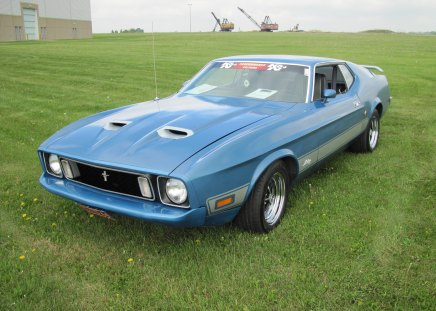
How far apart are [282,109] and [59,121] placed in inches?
191

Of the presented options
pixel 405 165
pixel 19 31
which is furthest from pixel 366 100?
pixel 19 31

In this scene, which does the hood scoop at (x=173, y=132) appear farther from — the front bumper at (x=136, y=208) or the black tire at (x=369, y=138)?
the black tire at (x=369, y=138)

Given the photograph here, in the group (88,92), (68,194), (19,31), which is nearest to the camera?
(68,194)

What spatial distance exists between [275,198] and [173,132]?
Result: 1023mm

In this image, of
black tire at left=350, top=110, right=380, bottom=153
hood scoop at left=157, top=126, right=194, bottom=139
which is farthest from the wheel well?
black tire at left=350, top=110, right=380, bottom=153

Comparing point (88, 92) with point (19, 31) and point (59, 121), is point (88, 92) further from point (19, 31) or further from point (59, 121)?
point (19, 31)

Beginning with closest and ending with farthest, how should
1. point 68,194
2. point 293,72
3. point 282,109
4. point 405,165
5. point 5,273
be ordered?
point 5,273 < point 68,194 < point 282,109 < point 293,72 < point 405,165

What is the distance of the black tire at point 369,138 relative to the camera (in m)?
5.45

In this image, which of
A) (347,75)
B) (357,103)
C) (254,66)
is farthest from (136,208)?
(347,75)

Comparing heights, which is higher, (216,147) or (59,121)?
(216,147)

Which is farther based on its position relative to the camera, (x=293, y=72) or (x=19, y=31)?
(x=19, y=31)

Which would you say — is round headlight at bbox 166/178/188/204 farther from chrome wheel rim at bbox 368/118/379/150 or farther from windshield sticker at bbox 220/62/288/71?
chrome wheel rim at bbox 368/118/379/150

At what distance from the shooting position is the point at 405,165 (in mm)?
5098

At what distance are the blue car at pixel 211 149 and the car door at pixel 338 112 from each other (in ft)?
0.07
